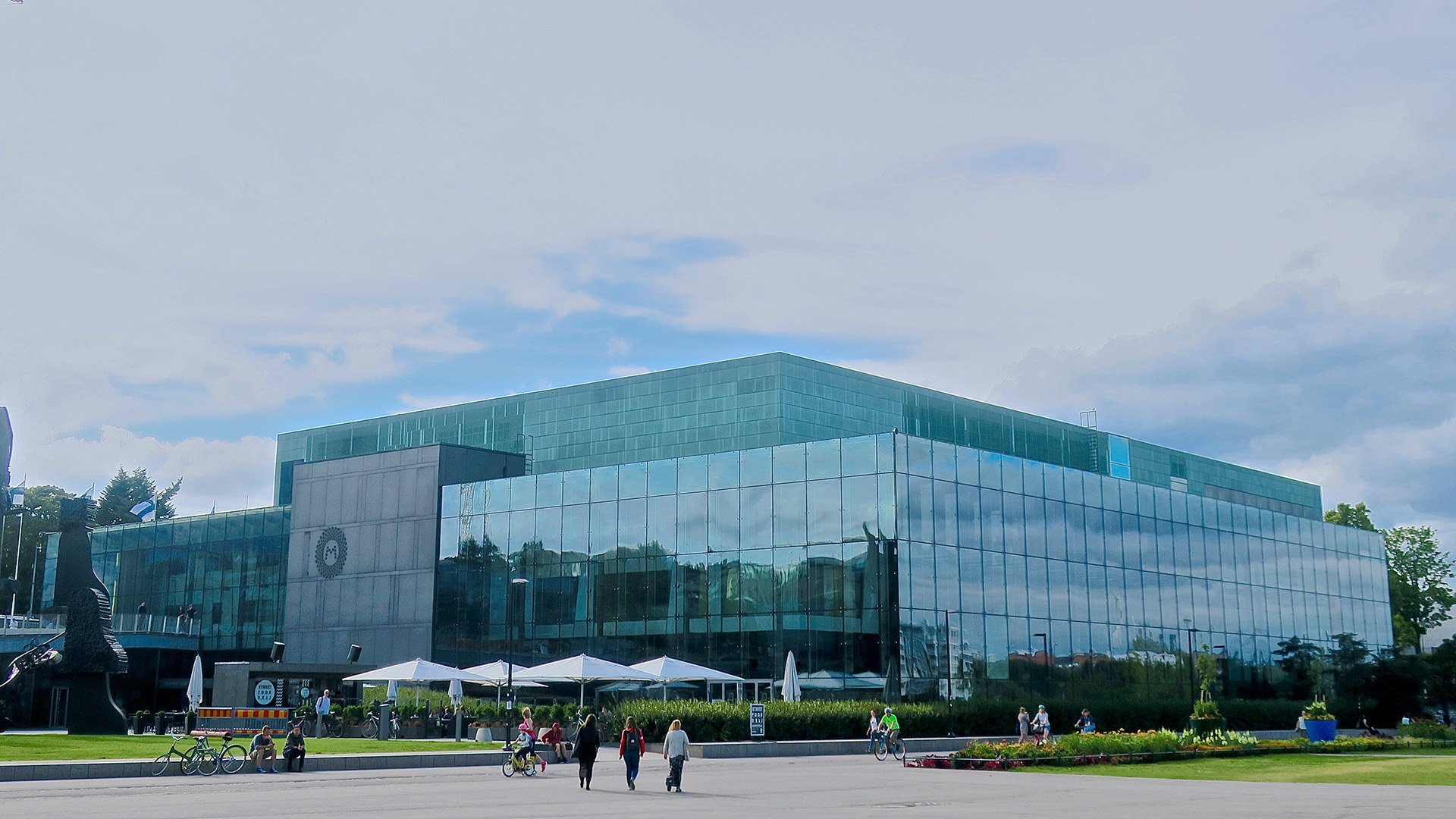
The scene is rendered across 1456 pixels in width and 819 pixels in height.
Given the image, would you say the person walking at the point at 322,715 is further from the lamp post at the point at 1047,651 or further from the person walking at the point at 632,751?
the lamp post at the point at 1047,651

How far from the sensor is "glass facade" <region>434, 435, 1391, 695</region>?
54875mm

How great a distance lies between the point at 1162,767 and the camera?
36.7m

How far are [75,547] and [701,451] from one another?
43177mm

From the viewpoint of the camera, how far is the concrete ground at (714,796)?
851 inches

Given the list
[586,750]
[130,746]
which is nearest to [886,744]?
[586,750]

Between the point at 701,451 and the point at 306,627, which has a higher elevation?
the point at 701,451

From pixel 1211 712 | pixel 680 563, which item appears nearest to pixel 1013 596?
pixel 1211 712

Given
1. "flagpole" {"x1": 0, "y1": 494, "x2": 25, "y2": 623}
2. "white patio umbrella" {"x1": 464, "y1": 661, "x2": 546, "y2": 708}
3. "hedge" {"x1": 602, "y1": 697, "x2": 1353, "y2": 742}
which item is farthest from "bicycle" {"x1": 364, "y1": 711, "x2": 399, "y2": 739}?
"flagpole" {"x1": 0, "y1": 494, "x2": 25, "y2": 623}

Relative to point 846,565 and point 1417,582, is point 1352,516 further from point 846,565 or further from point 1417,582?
point 846,565

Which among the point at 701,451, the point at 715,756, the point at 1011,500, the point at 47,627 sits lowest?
the point at 715,756

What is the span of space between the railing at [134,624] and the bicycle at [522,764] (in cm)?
4498

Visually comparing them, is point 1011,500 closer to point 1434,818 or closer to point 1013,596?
point 1013,596

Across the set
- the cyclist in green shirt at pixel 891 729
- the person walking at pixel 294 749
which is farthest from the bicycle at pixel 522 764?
the cyclist in green shirt at pixel 891 729

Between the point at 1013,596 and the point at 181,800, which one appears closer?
the point at 181,800
